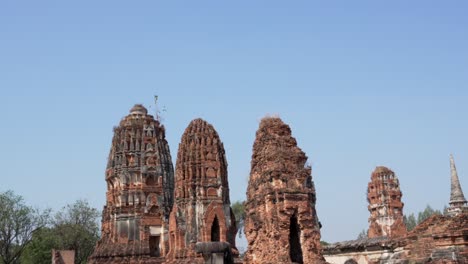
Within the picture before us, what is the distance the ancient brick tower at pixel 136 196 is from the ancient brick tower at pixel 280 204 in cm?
1678

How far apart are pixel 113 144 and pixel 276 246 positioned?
21.0 meters

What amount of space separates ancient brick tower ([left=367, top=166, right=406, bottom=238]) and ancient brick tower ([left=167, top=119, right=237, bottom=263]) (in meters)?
14.3

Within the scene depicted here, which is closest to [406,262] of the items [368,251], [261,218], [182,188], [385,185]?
[261,218]

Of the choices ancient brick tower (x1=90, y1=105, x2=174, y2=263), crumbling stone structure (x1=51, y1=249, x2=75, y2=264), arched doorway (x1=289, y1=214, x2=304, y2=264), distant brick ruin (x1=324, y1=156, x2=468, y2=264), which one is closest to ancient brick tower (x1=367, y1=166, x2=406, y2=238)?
distant brick ruin (x1=324, y1=156, x2=468, y2=264)

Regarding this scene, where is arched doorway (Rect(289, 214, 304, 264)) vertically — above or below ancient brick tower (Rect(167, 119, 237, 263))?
below

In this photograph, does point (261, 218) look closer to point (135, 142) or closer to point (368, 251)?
point (368, 251)

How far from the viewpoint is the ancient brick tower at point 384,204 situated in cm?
3694

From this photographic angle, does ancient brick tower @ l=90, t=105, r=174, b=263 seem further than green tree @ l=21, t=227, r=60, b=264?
No

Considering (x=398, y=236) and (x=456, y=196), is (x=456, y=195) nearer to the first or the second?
(x=456, y=196)

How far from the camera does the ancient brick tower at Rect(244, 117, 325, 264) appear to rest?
12.4 m

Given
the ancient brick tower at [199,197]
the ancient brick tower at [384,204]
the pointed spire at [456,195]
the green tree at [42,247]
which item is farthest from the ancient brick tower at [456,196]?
the green tree at [42,247]

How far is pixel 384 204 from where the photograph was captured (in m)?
37.1

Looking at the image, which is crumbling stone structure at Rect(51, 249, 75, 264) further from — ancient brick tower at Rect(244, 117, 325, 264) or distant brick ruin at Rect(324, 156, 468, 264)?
ancient brick tower at Rect(244, 117, 325, 264)

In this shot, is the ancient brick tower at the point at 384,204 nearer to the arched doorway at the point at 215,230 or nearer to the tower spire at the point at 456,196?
the tower spire at the point at 456,196
